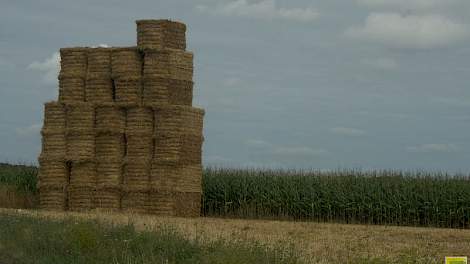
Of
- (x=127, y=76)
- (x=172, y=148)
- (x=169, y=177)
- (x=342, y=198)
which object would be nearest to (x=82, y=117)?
(x=127, y=76)

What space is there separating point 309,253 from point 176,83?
8.78 meters

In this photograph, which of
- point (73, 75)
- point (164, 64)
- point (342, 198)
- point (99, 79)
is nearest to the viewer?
point (164, 64)

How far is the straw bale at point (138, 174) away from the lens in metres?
20.5

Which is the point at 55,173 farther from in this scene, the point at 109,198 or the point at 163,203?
the point at 163,203

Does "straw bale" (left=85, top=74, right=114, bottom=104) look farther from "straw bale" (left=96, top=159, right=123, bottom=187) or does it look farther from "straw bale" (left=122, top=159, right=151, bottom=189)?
"straw bale" (left=122, top=159, right=151, bottom=189)

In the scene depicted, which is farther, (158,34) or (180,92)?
(180,92)

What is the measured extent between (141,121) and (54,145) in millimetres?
2561

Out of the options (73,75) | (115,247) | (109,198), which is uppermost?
(73,75)

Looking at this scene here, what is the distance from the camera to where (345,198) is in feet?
76.2

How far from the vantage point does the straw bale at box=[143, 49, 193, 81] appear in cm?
2048

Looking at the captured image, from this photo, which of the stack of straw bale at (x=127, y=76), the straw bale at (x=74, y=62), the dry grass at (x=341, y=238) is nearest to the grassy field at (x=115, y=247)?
the dry grass at (x=341, y=238)

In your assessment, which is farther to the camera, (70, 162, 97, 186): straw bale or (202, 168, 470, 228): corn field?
(202, 168, 470, 228): corn field

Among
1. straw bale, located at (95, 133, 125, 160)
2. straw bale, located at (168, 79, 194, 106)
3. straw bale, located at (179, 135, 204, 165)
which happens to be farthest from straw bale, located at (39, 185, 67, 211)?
straw bale, located at (168, 79, 194, 106)

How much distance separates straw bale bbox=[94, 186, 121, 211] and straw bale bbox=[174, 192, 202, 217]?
146 centimetres
